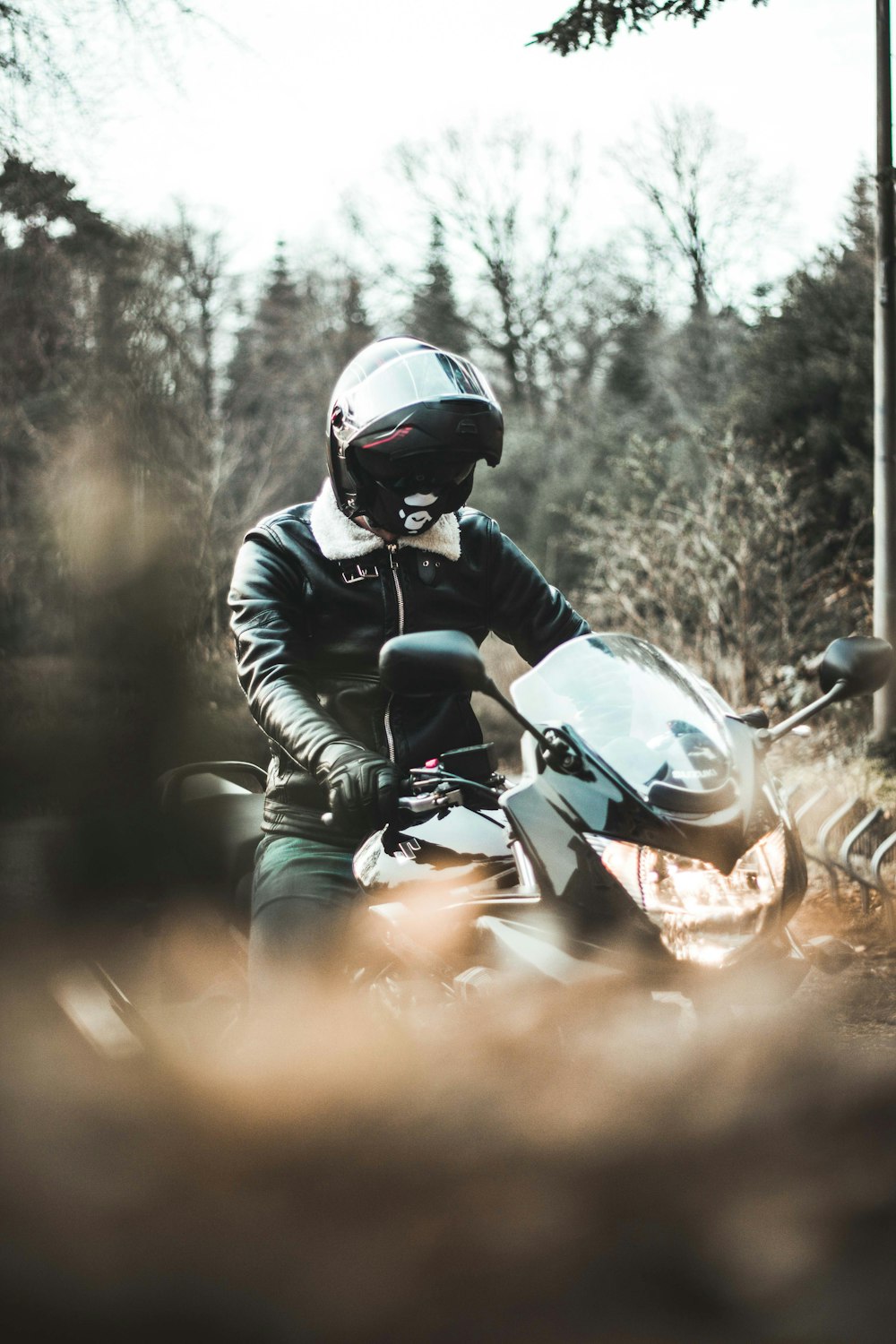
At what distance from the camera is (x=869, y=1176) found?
2646 millimetres

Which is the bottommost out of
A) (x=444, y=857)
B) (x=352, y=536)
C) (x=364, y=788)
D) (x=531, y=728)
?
(x=444, y=857)

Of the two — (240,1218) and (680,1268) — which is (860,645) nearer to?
(680,1268)

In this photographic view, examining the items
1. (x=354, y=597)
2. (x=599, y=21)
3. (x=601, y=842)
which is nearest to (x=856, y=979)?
(x=354, y=597)

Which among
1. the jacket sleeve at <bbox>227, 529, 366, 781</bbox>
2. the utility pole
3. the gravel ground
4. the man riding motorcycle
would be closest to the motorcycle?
the jacket sleeve at <bbox>227, 529, 366, 781</bbox>

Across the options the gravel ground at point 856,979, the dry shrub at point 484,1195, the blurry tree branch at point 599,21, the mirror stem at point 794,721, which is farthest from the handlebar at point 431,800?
the blurry tree branch at point 599,21

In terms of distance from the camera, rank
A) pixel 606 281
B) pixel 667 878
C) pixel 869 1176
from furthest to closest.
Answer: pixel 606 281 → pixel 869 1176 → pixel 667 878

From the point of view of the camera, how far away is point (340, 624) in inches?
108

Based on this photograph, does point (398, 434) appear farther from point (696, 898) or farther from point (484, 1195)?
point (484, 1195)

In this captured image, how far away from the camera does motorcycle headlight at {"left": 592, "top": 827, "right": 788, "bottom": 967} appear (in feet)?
6.01

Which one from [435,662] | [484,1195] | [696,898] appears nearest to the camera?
[696,898]

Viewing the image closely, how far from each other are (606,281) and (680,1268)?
1907cm

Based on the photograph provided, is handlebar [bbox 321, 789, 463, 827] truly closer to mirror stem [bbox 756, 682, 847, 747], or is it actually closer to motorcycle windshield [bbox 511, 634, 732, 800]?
motorcycle windshield [bbox 511, 634, 732, 800]

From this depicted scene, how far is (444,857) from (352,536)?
2.82ft

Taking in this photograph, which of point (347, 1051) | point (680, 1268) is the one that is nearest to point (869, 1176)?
point (680, 1268)
